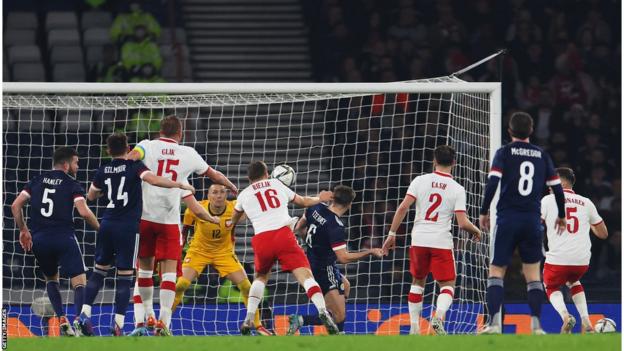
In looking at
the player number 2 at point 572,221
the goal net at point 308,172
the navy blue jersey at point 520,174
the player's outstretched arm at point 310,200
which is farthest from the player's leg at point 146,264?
the player number 2 at point 572,221

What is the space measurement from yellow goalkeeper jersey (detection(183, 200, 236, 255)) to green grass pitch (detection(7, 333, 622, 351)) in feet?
10.2

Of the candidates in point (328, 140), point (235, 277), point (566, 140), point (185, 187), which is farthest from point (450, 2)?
point (185, 187)

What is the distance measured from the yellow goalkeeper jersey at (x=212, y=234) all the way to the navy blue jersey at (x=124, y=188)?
1832 mm

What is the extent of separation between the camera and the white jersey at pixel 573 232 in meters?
13.1

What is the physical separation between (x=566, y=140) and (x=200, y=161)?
8.40 m

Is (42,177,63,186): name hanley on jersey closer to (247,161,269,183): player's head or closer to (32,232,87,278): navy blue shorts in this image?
(32,232,87,278): navy blue shorts

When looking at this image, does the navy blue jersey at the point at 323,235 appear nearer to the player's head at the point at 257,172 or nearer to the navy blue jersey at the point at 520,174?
the player's head at the point at 257,172

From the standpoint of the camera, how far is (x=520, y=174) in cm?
1138

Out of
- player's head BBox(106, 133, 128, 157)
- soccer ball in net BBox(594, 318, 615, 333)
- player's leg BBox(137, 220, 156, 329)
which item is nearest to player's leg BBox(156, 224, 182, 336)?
player's leg BBox(137, 220, 156, 329)

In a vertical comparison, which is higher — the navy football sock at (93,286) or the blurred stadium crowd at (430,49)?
the blurred stadium crowd at (430,49)

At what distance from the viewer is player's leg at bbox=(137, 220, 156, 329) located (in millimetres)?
12367

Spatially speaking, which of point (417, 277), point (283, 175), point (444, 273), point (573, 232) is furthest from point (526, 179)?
point (283, 175)

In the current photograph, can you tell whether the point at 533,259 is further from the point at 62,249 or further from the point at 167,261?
the point at 62,249

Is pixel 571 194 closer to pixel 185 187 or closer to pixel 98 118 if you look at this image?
pixel 185 187
